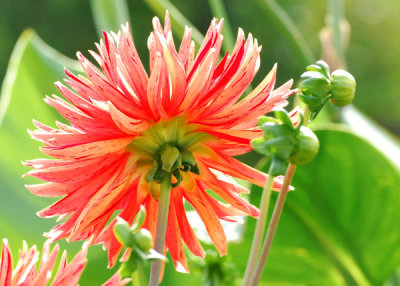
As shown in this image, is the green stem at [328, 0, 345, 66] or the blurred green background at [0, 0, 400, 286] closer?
the blurred green background at [0, 0, 400, 286]

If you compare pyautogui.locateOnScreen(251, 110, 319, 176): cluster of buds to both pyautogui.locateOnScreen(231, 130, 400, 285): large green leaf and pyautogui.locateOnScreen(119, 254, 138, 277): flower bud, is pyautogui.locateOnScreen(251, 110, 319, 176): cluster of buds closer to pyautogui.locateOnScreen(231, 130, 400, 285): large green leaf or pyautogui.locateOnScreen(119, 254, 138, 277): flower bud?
pyautogui.locateOnScreen(119, 254, 138, 277): flower bud

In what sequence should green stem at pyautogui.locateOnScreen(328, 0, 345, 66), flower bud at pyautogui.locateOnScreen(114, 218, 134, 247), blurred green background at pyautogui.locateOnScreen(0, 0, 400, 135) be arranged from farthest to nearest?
1. blurred green background at pyautogui.locateOnScreen(0, 0, 400, 135)
2. green stem at pyautogui.locateOnScreen(328, 0, 345, 66)
3. flower bud at pyautogui.locateOnScreen(114, 218, 134, 247)

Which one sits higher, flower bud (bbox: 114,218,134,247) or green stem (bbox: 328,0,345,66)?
green stem (bbox: 328,0,345,66)

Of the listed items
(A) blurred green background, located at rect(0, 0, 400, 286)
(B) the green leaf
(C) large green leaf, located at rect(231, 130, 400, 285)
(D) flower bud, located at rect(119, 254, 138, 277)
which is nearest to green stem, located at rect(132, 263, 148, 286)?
(D) flower bud, located at rect(119, 254, 138, 277)

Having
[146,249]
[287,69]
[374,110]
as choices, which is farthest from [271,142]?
[374,110]

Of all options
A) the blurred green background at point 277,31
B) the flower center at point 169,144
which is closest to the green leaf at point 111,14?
the flower center at point 169,144

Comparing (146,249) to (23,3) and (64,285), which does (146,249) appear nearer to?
(64,285)

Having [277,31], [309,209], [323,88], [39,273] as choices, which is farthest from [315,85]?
[277,31]
